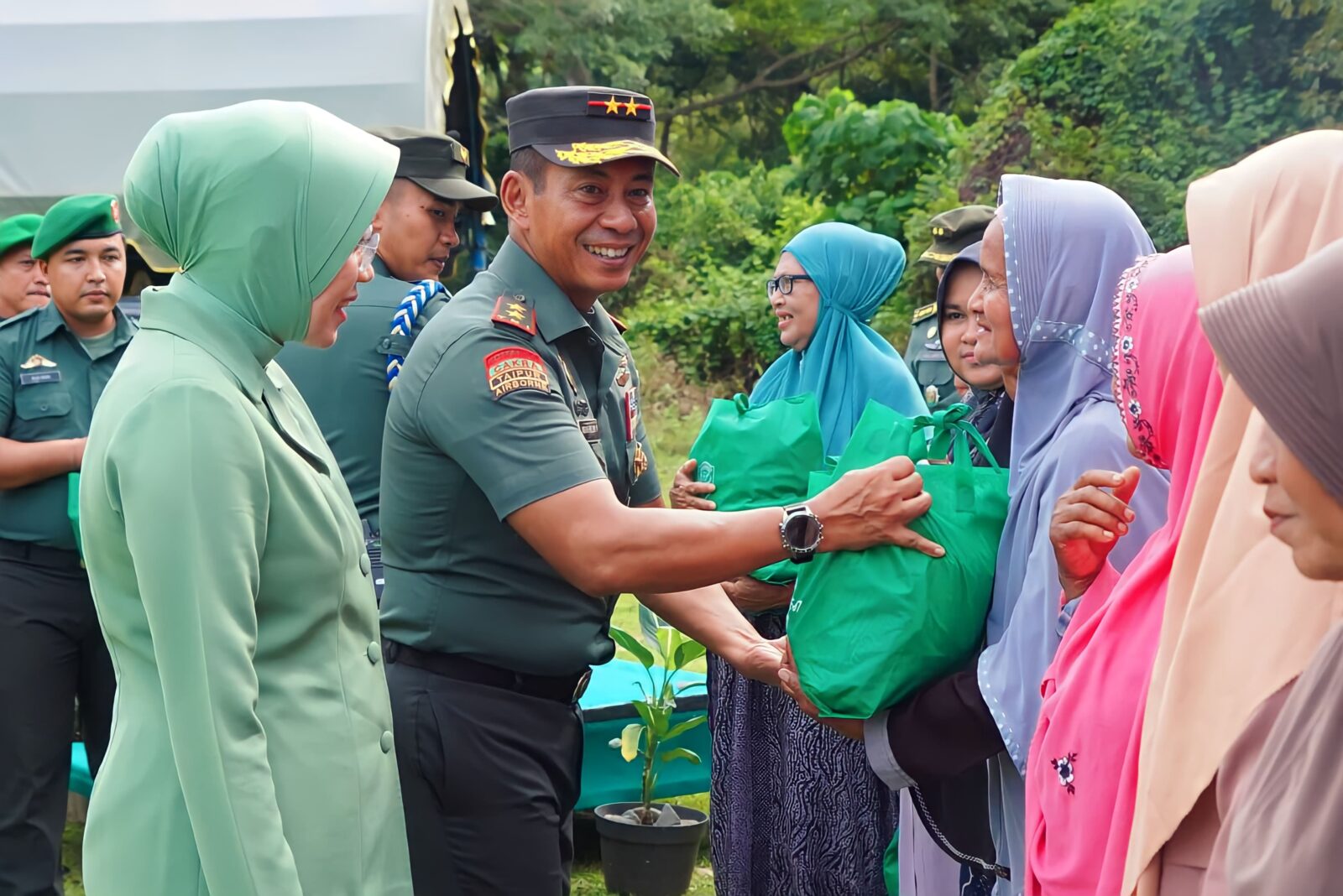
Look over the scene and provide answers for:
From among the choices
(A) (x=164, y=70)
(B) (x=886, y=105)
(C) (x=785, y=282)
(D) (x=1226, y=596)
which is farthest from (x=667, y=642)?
(B) (x=886, y=105)

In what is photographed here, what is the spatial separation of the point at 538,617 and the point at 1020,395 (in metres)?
0.96

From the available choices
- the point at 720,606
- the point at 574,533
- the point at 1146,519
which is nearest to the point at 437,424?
the point at 574,533

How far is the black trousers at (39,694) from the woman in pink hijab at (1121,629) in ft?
9.92

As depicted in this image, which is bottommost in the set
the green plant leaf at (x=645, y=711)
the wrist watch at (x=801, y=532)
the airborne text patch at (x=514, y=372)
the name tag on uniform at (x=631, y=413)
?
the green plant leaf at (x=645, y=711)

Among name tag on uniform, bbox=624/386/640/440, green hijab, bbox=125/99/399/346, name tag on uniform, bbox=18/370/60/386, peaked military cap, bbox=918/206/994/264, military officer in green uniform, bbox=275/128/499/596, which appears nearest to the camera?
A: green hijab, bbox=125/99/399/346

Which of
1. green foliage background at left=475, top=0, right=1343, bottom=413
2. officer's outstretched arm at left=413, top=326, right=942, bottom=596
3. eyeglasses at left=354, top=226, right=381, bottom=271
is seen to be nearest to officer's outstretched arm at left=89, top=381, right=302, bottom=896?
eyeglasses at left=354, top=226, right=381, bottom=271

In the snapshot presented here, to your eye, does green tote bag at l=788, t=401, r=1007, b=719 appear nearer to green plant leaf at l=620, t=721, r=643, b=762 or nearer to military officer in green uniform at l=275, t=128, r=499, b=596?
military officer in green uniform at l=275, t=128, r=499, b=596

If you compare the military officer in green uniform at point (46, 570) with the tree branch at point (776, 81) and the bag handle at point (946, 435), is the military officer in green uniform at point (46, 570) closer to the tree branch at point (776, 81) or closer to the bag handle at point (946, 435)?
the bag handle at point (946, 435)

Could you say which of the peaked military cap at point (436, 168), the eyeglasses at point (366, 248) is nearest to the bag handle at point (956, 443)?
the eyeglasses at point (366, 248)

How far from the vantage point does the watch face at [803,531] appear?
241 centimetres

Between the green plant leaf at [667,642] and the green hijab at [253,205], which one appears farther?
the green plant leaf at [667,642]

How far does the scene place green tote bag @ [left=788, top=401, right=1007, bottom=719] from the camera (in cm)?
236

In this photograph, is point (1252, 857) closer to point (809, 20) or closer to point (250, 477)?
point (250, 477)

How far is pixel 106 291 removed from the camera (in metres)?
4.39
